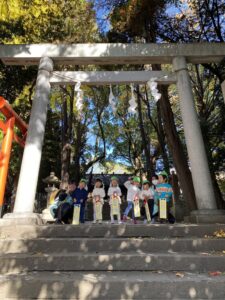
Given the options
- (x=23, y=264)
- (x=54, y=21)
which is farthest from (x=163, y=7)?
(x=23, y=264)

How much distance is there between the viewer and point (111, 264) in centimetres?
427

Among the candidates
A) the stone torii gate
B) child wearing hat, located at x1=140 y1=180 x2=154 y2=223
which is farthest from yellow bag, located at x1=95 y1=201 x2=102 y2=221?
the stone torii gate

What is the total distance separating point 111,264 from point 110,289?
729 millimetres

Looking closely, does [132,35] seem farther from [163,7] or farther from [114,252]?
[114,252]

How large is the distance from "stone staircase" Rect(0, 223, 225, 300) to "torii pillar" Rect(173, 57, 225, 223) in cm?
97

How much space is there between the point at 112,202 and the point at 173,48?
4.67m

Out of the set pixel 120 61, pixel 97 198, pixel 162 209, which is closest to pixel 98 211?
pixel 97 198

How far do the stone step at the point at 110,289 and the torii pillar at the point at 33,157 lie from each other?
8.48ft

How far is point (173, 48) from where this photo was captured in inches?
323

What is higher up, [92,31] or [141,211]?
[92,31]

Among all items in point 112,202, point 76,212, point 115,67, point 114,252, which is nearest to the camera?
point 114,252

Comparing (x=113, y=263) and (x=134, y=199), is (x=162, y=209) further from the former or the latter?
(x=113, y=263)

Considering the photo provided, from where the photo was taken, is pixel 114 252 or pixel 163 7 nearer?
pixel 114 252

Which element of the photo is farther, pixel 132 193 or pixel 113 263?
pixel 132 193
